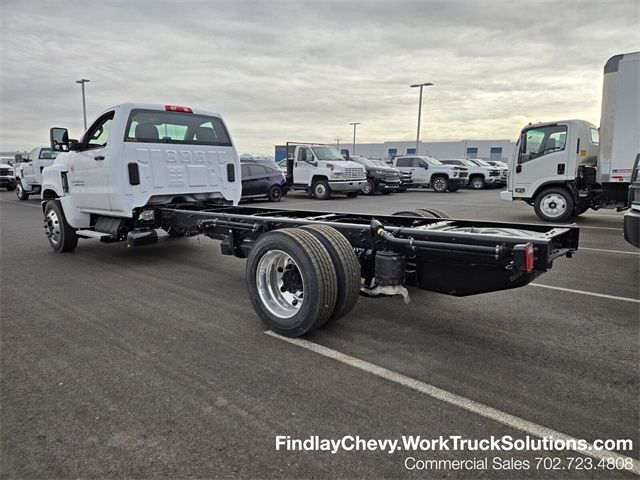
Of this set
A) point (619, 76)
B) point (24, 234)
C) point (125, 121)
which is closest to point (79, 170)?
point (125, 121)

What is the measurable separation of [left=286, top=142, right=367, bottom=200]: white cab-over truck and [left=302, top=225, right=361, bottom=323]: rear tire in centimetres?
1562

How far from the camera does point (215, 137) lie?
7578 mm

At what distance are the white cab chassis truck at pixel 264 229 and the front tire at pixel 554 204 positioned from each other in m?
7.32

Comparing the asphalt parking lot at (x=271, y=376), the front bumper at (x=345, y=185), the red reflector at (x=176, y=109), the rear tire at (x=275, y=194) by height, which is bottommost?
the asphalt parking lot at (x=271, y=376)

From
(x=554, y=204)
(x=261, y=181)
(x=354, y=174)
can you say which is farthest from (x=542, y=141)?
(x=261, y=181)

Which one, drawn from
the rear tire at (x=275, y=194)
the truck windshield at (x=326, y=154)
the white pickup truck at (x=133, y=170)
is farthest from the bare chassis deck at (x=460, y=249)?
the truck windshield at (x=326, y=154)

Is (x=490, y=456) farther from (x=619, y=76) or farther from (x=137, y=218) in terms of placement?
(x=619, y=76)

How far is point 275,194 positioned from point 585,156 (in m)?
11.0

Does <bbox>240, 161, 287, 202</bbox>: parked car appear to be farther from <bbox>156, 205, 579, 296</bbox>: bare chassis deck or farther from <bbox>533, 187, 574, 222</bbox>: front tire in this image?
<bbox>156, 205, 579, 296</bbox>: bare chassis deck

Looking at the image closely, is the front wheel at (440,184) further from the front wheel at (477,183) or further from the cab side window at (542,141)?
the cab side window at (542,141)

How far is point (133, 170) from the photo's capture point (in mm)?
6512

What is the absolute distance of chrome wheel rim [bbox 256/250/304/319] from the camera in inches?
161

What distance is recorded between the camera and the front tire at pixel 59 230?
7.71m

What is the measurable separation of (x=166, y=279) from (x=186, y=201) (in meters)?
1.76
